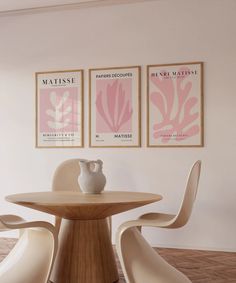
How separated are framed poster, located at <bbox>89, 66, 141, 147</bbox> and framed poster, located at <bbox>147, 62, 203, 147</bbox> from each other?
151mm

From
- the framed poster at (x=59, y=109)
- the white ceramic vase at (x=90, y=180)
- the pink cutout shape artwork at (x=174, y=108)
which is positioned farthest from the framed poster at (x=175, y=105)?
the white ceramic vase at (x=90, y=180)

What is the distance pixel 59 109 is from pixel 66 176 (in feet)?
3.55

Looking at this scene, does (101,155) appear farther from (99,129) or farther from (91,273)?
(91,273)

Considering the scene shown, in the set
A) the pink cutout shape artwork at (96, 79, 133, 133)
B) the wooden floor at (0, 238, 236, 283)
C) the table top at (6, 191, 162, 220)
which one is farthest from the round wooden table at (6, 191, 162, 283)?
the pink cutout shape artwork at (96, 79, 133, 133)

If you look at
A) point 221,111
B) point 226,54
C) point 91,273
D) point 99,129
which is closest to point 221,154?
point 221,111

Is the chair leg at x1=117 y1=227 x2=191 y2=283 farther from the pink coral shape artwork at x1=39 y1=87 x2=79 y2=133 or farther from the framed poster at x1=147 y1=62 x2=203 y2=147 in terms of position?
the pink coral shape artwork at x1=39 y1=87 x2=79 y2=133

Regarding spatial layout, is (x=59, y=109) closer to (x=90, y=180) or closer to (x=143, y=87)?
(x=143, y=87)

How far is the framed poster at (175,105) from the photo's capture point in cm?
443

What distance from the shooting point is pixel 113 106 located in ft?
15.4

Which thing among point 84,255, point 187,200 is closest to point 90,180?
point 84,255

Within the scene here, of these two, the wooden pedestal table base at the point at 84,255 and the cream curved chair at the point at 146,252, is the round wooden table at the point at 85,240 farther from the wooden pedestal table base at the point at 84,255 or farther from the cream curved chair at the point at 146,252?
the cream curved chair at the point at 146,252

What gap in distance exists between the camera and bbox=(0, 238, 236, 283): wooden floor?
11.3ft

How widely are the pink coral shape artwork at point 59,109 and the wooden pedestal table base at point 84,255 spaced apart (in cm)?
175

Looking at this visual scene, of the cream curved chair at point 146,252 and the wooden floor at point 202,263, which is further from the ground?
the cream curved chair at point 146,252
